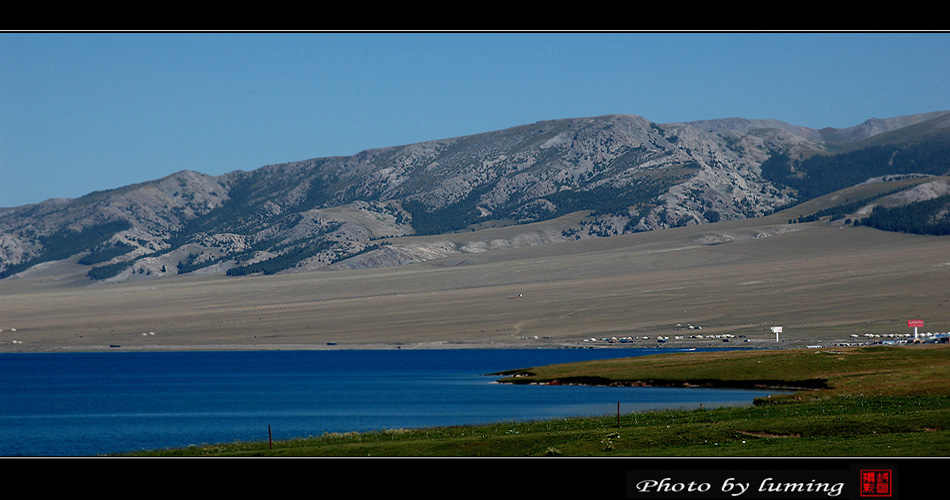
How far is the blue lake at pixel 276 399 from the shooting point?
196 feet

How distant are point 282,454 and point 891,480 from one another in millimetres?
22912

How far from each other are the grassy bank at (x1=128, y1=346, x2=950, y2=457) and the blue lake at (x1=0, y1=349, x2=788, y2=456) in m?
8.21

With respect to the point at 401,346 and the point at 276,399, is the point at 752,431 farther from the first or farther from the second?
the point at 401,346

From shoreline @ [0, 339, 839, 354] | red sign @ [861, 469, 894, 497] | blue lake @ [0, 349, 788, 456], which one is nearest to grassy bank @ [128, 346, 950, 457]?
red sign @ [861, 469, 894, 497]

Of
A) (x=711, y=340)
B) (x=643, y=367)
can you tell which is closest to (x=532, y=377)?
(x=643, y=367)

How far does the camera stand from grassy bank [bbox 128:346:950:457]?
106ft

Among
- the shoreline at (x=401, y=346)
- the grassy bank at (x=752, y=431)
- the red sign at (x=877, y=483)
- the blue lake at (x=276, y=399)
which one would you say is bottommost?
the shoreline at (x=401, y=346)

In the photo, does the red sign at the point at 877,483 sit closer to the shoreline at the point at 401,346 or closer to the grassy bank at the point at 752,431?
the grassy bank at the point at 752,431

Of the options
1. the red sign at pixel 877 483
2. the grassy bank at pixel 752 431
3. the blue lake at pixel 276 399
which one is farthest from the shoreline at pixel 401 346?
the red sign at pixel 877 483

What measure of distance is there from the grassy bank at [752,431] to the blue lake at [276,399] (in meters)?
8.21

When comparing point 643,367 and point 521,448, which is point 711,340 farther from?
point 521,448

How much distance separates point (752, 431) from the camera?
123 feet

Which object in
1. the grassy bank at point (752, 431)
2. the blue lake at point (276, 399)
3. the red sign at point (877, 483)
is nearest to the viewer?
the red sign at point (877, 483)

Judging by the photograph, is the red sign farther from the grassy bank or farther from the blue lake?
the blue lake
